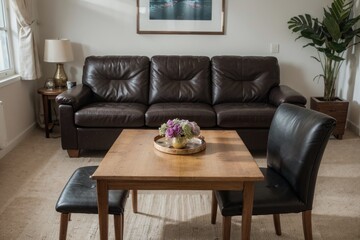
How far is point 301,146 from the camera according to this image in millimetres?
1804

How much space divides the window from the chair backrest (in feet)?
9.65

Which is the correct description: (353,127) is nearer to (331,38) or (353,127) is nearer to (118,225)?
(331,38)

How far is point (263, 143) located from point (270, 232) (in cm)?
134

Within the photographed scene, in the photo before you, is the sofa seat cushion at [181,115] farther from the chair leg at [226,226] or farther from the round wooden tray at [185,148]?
the chair leg at [226,226]

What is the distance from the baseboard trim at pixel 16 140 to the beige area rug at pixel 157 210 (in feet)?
0.34

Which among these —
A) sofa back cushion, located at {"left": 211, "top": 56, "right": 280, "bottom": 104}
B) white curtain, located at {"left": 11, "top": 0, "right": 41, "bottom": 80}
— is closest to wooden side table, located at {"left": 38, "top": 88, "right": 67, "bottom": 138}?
white curtain, located at {"left": 11, "top": 0, "right": 41, "bottom": 80}

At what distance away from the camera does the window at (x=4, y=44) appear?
12.1 ft

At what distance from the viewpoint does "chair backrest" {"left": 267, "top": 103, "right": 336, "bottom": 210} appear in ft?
5.71

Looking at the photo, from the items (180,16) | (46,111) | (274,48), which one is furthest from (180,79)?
(46,111)

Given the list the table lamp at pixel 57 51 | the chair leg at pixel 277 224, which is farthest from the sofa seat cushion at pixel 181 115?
the chair leg at pixel 277 224

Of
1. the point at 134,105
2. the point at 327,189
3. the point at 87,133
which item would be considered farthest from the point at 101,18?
the point at 327,189

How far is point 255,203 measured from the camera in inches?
69.9

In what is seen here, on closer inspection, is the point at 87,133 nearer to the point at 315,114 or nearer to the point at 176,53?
the point at 176,53

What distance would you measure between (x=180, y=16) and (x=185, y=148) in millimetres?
2646
